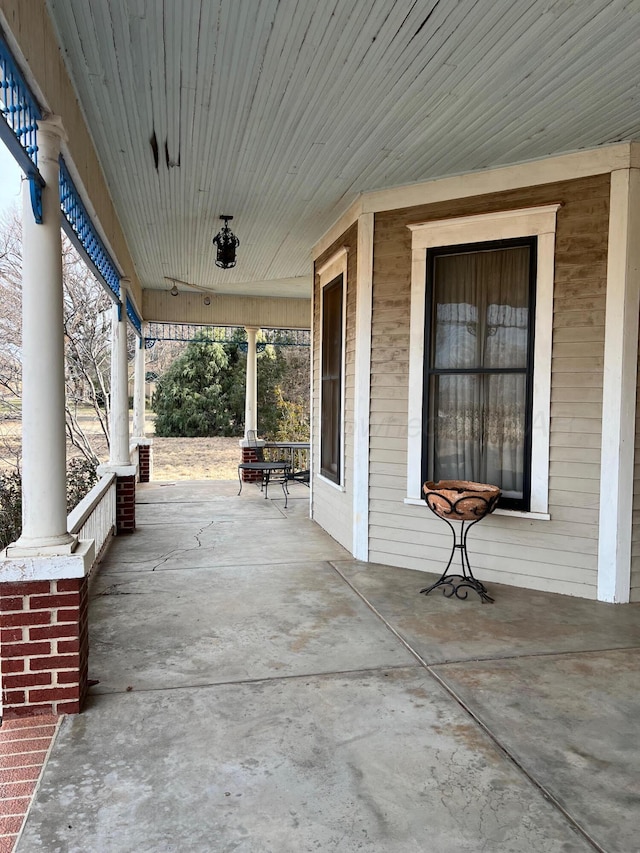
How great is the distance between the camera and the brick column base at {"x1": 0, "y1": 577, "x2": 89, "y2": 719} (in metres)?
2.53

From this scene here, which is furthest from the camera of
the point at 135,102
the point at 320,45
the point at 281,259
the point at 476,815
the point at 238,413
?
the point at 238,413

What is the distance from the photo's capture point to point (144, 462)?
34.4 ft

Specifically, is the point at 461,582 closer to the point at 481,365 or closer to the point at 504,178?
the point at 481,365

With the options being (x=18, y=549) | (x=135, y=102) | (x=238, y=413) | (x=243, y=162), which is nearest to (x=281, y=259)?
(x=243, y=162)

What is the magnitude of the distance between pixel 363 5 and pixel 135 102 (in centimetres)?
150

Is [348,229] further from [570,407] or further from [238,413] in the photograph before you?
[238,413]

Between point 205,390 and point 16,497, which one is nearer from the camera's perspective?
point 16,497

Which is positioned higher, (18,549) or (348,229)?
(348,229)

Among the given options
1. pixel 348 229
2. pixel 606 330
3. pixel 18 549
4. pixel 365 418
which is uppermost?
pixel 348 229

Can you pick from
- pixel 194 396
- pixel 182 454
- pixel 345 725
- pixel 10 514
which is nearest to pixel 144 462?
pixel 10 514

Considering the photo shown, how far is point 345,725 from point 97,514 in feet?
10.1

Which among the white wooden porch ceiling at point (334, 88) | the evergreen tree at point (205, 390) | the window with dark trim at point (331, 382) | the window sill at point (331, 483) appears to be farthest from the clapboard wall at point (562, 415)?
the evergreen tree at point (205, 390)

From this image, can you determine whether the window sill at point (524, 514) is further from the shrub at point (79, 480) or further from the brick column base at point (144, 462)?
the brick column base at point (144, 462)

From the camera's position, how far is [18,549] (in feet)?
8.49
